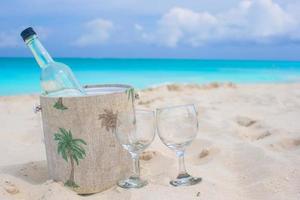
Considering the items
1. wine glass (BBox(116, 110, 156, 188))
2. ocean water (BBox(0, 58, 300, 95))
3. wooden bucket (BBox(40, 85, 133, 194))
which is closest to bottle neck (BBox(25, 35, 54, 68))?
wooden bucket (BBox(40, 85, 133, 194))

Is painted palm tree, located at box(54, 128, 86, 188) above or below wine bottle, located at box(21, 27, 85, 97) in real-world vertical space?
below

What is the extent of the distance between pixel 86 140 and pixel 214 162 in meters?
0.71

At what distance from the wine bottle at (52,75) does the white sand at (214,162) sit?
39cm

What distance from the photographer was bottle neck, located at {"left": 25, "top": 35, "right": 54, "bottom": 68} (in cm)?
211

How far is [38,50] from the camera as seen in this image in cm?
212

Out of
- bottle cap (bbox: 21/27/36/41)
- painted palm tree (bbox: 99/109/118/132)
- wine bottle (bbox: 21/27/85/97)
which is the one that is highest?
bottle cap (bbox: 21/27/36/41)

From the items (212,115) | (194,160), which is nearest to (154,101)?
(212,115)

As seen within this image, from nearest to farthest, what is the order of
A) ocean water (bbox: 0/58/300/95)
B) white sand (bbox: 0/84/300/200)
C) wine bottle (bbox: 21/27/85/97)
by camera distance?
white sand (bbox: 0/84/300/200), wine bottle (bbox: 21/27/85/97), ocean water (bbox: 0/58/300/95)

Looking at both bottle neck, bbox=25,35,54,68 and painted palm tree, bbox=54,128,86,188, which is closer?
painted palm tree, bbox=54,128,86,188

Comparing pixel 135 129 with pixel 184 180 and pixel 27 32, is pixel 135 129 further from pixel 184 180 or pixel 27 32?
pixel 27 32

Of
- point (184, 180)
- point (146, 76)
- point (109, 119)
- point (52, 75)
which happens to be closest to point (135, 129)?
point (109, 119)

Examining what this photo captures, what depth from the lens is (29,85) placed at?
12664 mm

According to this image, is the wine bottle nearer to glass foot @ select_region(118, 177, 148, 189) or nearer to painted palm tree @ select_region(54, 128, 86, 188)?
painted palm tree @ select_region(54, 128, 86, 188)

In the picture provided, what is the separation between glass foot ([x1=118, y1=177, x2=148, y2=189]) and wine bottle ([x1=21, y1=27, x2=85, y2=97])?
1.44 ft
